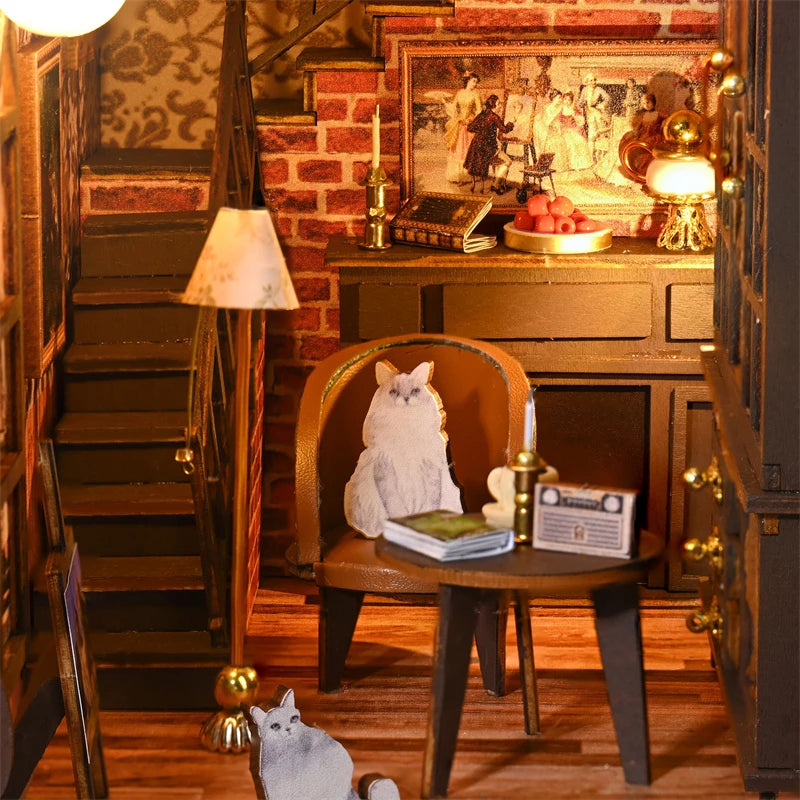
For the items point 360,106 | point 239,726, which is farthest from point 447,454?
point 360,106

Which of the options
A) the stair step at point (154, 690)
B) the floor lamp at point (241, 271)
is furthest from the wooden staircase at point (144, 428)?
the floor lamp at point (241, 271)

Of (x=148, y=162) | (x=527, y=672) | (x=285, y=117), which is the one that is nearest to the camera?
(x=527, y=672)

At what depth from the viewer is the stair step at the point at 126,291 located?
4578mm

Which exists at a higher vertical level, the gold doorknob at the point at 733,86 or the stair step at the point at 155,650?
the gold doorknob at the point at 733,86

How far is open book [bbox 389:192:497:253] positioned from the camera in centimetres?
459

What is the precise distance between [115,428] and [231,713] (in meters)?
1.12

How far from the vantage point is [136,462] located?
14.6 ft

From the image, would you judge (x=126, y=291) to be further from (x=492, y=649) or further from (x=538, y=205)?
(x=492, y=649)

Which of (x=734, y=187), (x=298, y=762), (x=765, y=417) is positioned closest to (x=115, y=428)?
(x=298, y=762)

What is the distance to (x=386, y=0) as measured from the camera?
4734 mm

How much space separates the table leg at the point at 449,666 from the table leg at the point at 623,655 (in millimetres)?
287

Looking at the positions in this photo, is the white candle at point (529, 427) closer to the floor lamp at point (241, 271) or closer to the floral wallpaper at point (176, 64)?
the floor lamp at point (241, 271)

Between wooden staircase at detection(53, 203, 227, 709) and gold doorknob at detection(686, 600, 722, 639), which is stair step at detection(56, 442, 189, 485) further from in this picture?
gold doorknob at detection(686, 600, 722, 639)

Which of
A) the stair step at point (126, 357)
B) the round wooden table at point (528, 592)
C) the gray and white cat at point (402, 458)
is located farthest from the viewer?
the stair step at point (126, 357)
